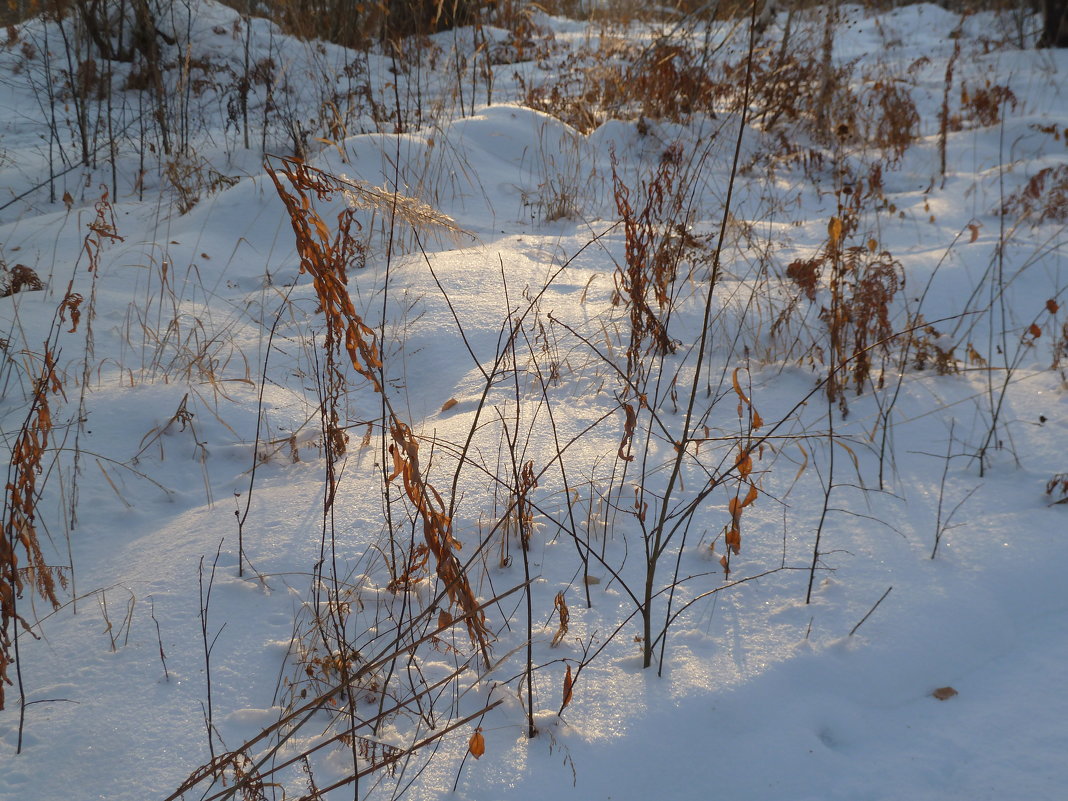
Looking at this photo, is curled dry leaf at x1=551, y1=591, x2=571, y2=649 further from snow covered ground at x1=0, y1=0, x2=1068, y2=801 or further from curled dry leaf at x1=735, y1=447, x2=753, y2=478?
curled dry leaf at x1=735, y1=447, x2=753, y2=478

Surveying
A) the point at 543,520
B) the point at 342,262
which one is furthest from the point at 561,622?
the point at 342,262

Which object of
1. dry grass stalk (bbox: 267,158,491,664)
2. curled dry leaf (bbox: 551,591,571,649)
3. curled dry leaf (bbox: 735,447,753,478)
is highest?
dry grass stalk (bbox: 267,158,491,664)

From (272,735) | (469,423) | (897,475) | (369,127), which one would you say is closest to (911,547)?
(897,475)

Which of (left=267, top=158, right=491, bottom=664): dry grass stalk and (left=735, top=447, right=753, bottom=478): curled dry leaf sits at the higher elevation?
(left=267, top=158, right=491, bottom=664): dry grass stalk

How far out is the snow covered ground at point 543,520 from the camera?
4.35 feet

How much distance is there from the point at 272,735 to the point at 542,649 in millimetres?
520

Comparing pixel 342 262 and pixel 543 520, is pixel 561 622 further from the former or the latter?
pixel 342 262

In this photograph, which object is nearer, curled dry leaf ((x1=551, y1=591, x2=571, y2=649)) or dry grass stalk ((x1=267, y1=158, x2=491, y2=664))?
dry grass stalk ((x1=267, y1=158, x2=491, y2=664))

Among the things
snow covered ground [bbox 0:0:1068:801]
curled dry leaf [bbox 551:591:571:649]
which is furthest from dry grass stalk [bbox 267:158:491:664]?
curled dry leaf [bbox 551:591:571:649]

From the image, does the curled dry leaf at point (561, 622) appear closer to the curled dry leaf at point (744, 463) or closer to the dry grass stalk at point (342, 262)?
the dry grass stalk at point (342, 262)

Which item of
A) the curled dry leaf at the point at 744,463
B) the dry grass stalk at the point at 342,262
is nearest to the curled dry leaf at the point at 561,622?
the dry grass stalk at the point at 342,262

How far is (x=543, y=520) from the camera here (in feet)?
6.33

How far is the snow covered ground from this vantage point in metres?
1.33

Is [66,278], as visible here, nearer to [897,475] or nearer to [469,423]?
[469,423]
